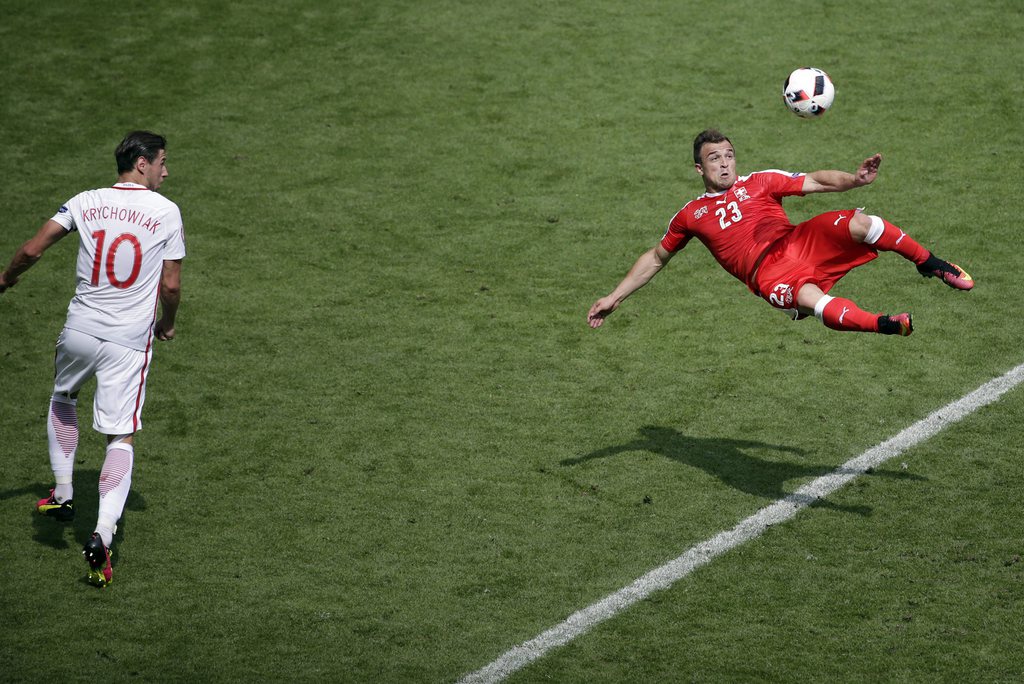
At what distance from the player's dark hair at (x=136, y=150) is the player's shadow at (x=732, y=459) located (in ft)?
11.7

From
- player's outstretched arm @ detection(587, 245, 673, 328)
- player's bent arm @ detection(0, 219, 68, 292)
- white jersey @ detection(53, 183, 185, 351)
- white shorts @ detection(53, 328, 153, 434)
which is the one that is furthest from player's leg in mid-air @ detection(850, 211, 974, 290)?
player's bent arm @ detection(0, 219, 68, 292)

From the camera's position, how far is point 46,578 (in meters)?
7.66

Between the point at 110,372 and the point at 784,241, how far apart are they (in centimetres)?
450

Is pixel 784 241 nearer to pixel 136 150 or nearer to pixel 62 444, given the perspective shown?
pixel 136 150

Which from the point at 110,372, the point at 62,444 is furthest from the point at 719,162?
the point at 62,444

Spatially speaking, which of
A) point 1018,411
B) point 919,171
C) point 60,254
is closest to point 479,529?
point 1018,411

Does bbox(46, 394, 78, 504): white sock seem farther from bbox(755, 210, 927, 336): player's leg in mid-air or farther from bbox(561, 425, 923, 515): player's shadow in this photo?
bbox(755, 210, 927, 336): player's leg in mid-air

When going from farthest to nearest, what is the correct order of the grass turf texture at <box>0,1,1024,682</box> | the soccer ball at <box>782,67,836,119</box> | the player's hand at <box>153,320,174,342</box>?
the soccer ball at <box>782,67,836,119</box> → the player's hand at <box>153,320,174,342</box> → the grass turf texture at <box>0,1,1024,682</box>

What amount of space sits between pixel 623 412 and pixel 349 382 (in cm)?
227

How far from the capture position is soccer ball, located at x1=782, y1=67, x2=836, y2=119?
29.7ft

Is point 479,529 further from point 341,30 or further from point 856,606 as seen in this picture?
point 341,30

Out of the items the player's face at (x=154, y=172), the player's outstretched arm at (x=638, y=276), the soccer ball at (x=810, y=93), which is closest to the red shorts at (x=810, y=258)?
the player's outstretched arm at (x=638, y=276)

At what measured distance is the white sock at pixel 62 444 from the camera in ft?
26.1

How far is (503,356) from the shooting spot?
34.7 ft
